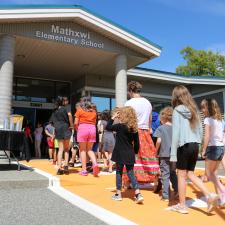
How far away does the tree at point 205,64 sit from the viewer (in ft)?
150

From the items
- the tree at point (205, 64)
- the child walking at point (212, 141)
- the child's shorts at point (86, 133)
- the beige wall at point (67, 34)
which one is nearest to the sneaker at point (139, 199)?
the child walking at point (212, 141)

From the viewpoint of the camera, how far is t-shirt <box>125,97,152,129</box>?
18.2 feet

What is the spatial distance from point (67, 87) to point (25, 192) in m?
12.5

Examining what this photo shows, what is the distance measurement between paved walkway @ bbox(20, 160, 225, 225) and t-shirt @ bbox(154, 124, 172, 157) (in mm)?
740

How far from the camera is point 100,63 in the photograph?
46.4 ft

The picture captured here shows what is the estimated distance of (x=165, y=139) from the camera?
5172mm

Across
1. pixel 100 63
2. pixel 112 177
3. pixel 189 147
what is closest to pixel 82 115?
pixel 112 177

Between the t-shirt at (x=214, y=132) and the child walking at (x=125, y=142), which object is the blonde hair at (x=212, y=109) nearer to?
the t-shirt at (x=214, y=132)

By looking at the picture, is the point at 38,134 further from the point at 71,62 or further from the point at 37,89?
the point at 71,62

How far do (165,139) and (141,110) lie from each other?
712mm

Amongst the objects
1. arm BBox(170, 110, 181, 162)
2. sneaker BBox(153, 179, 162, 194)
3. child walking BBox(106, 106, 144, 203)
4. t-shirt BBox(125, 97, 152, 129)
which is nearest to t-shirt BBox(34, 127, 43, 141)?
t-shirt BBox(125, 97, 152, 129)

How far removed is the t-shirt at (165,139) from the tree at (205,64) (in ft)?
140

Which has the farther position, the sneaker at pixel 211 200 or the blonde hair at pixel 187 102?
the blonde hair at pixel 187 102

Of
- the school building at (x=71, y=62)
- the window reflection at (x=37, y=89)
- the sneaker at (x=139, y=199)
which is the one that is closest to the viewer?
the sneaker at (x=139, y=199)
